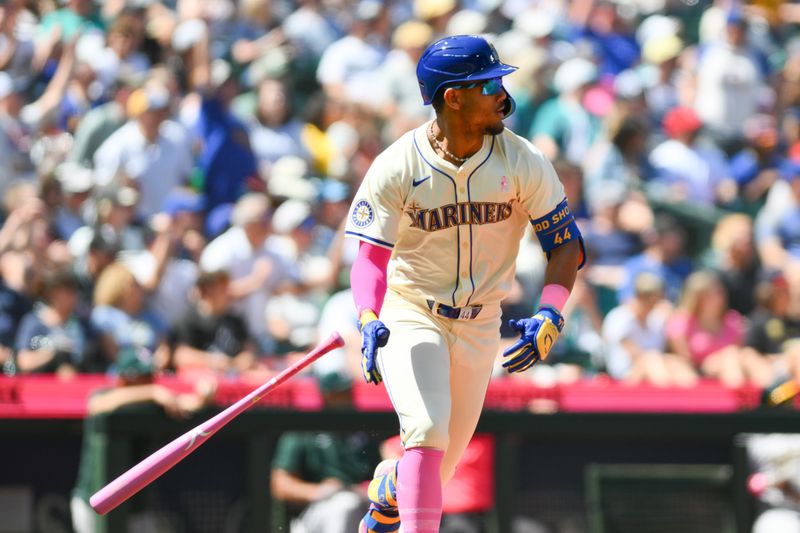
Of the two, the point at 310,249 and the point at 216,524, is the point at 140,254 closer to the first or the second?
the point at 310,249

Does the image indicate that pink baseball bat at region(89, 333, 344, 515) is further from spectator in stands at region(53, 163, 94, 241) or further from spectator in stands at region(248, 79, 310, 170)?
spectator in stands at region(248, 79, 310, 170)

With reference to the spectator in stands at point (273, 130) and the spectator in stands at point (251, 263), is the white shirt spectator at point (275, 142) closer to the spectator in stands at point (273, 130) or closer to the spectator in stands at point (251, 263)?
the spectator in stands at point (273, 130)

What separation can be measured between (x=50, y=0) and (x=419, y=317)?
7.06 m

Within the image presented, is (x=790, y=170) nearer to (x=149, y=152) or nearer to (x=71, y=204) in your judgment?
(x=149, y=152)

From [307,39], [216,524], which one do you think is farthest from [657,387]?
[307,39]

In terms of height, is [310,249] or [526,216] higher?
[310,249]

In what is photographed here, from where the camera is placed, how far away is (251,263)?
31.2ft

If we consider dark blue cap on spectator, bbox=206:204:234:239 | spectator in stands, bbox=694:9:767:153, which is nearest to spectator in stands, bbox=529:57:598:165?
spectator in stands, bbox=694:9:767:153

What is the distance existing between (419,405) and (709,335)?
180 inches

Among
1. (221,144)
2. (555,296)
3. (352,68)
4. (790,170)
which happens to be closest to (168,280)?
(221,144)

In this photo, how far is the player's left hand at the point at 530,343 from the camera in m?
5.26

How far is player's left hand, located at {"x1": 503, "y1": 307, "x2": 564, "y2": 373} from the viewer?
5.26 m

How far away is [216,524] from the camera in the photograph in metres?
7.47

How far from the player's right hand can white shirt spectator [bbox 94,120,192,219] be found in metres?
4.95
